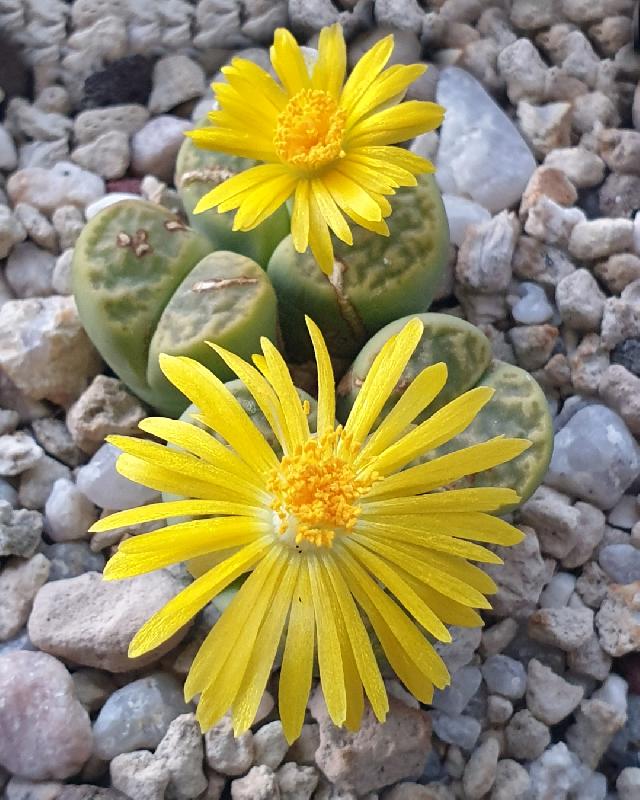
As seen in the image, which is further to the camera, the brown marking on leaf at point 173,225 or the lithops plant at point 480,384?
the brown marking on leaf at point 173,225

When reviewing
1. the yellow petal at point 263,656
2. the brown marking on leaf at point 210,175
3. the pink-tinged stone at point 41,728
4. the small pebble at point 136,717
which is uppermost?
the brown marking on leaf at point 210,175

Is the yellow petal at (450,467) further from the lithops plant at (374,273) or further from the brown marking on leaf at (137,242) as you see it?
the brown marking on leaf at (137,242)

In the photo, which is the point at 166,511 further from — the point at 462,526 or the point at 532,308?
the point at 532,308

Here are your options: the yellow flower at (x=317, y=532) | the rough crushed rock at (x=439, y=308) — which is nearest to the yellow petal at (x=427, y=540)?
the yellow flower at (x=317, y=532)

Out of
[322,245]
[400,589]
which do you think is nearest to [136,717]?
[400,589]

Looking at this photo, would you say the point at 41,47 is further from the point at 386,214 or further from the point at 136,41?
the point at 386,214

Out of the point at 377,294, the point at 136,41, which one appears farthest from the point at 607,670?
the point at 136,41
